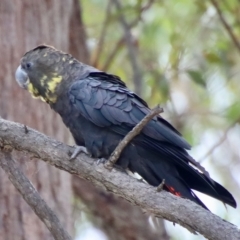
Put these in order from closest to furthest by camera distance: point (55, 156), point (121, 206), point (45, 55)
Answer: point (55, 156), point (45, 55), point (121, 206)

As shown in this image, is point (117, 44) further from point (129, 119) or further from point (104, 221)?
point (129, 119)

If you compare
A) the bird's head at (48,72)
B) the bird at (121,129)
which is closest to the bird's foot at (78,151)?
the bird at (121,129)

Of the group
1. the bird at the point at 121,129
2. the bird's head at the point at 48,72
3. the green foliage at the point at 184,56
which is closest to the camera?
the bird at the point at 121,129

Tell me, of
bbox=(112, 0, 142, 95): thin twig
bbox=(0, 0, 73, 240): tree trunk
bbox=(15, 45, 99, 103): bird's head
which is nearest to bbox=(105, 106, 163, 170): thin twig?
bbox=(15, 45, 99, 103): bird's head

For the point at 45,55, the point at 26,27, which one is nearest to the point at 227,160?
the point at 26,27

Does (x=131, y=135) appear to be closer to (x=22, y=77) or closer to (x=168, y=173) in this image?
(x=168, y=173)

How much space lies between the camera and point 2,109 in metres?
4.40

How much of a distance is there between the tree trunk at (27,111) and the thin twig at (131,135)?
1.41m

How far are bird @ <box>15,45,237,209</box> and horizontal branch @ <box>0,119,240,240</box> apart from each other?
207mm

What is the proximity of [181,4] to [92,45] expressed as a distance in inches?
39.6

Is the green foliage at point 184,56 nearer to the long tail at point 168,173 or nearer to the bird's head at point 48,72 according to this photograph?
the bird's head at point 48,72

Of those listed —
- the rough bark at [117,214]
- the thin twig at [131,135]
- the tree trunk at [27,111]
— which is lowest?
the rough bark at [117,214]

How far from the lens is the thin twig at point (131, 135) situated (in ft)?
8.61

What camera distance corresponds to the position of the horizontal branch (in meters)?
2.68
